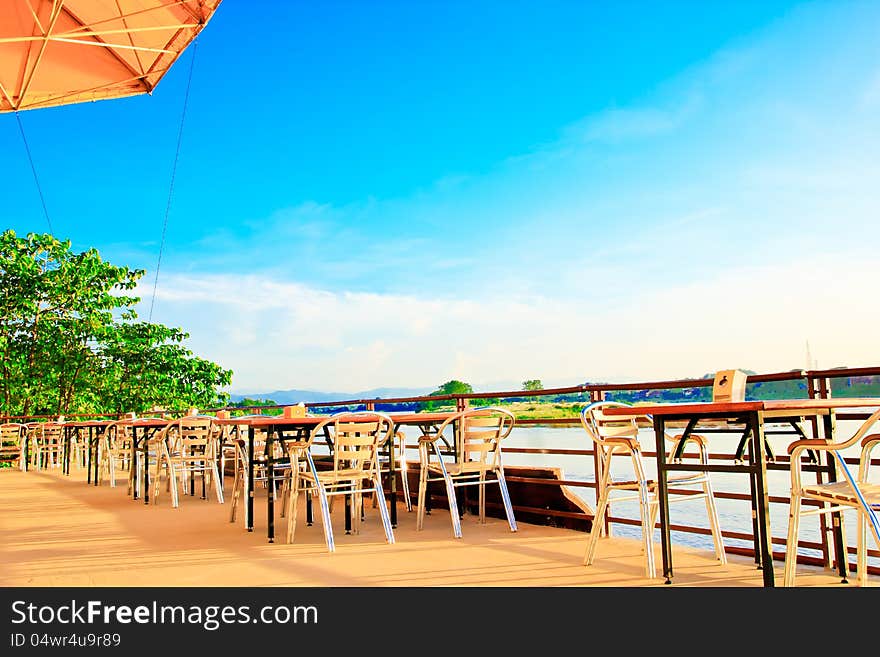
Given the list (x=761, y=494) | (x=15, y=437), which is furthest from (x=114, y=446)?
(x=761, y=494)

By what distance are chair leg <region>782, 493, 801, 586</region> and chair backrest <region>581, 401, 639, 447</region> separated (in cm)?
97

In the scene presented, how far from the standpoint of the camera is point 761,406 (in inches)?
113

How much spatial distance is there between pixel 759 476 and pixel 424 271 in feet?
122

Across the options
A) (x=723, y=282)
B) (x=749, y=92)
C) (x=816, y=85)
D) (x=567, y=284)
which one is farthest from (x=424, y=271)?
(x=816, y=85)

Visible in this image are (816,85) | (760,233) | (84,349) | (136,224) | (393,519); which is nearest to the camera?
(393,519)

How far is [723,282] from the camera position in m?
35.9

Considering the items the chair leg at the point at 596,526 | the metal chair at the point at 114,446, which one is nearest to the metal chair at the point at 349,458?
the chair leg at the point at 596,526

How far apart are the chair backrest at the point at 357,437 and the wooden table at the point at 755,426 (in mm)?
1795

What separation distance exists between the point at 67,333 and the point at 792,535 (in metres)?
18.6

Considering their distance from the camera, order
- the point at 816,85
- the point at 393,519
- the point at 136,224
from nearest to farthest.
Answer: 1. the point at 393,519
2. the point at 816,85
3. the point at 136,224

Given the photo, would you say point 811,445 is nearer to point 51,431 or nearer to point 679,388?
point 679,388

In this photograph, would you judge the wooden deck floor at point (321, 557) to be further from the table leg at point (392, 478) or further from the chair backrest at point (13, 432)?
the chair backrest at point (13, 432)

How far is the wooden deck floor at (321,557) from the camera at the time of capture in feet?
11.8
